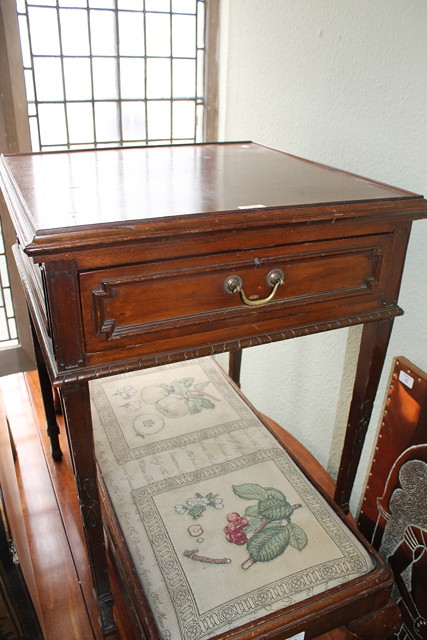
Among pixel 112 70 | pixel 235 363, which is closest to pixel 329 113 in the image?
pixel 235 363

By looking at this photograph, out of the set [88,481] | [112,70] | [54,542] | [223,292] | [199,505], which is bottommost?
[54,542]

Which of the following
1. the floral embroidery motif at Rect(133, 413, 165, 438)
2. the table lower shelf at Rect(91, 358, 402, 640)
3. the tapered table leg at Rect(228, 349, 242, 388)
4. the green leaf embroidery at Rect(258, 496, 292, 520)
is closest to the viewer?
the table lower shelf at Rect(91, 358, 402, 640)

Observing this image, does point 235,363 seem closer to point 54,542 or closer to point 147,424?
point 147,424

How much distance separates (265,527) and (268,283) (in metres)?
0.43

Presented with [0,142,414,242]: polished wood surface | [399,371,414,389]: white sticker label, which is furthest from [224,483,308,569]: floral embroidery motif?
[0,142,414,242]: polished wood surface

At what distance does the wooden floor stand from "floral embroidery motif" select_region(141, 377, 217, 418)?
319 mm

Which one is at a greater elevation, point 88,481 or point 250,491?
point 88,481

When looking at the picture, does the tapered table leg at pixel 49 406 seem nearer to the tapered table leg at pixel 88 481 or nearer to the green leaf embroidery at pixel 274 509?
the tapered table leg at pixel 88 481

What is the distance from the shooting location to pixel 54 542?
121 cm

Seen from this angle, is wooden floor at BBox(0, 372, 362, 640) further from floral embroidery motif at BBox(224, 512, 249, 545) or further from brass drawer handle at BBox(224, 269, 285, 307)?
brass drawer handle at BBox(224, 269, 285, 307)

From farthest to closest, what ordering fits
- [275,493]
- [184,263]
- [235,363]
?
1. [235,363]
2. [275,493]
3. [184,263]

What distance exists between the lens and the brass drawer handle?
81 cm

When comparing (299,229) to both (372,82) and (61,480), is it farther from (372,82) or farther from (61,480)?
(61,480)

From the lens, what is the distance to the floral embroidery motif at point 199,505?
3.16 feet
